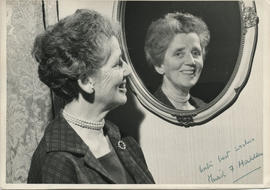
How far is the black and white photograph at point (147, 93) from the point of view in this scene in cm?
126

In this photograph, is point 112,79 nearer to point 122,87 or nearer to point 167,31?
point 122,87

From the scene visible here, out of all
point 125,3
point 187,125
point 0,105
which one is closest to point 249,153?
point 187,125

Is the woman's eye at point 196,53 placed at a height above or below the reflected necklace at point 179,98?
above

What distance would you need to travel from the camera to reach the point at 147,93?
129 cm

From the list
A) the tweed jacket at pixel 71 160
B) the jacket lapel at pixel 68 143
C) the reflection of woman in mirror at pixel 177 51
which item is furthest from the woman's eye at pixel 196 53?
the jacket lapel at pixel 68 143

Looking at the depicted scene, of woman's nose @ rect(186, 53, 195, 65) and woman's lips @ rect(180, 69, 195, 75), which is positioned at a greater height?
woman's nose @ rect(186, 53, 195, 65)

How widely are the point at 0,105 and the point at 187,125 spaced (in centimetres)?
58

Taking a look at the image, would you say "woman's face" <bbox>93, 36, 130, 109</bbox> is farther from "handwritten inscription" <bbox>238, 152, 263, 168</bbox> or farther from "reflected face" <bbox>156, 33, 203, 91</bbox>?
"handwritten inscription" <bbox>238, 152, 263, 168</bbox>

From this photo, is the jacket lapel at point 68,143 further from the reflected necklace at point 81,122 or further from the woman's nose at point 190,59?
the woman's nose at point 190,59

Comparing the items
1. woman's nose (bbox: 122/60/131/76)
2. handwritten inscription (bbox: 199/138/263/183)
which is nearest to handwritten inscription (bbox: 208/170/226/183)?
handwritten inscription (bbox: 199/138/263/183)

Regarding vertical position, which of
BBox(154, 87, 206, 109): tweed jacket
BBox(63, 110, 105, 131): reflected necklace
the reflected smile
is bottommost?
BBox(63, 110, 105, 131): reflected necklace

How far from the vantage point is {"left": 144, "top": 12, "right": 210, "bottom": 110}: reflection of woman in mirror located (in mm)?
1284

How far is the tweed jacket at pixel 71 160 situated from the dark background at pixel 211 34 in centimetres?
21

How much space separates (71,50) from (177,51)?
0.32 metres
